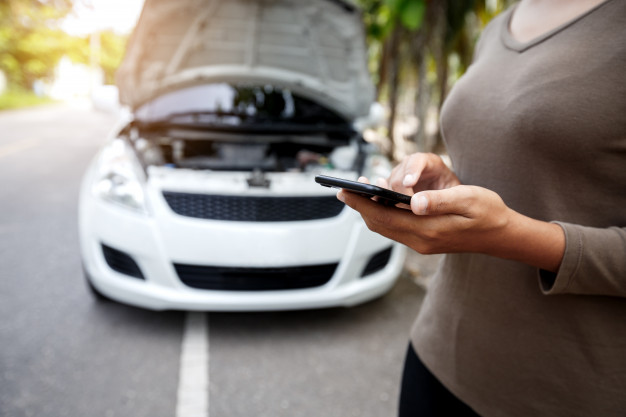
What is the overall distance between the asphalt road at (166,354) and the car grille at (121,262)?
1.24 feet

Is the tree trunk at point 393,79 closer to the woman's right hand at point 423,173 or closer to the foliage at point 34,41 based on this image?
the woman's right hand at point 423,173

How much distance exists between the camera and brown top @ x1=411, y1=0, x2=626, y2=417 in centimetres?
78

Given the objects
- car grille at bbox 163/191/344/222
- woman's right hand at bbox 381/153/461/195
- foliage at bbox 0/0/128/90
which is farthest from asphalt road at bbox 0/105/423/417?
foliage at bbox 0/0/128/90

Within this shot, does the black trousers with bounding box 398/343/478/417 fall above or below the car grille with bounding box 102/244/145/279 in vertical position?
above

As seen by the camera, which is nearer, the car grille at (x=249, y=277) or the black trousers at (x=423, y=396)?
the black trousers at (x=423, y=396)

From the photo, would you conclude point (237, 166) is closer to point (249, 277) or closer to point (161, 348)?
point (249, 277)

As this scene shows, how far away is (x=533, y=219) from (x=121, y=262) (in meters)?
2.39

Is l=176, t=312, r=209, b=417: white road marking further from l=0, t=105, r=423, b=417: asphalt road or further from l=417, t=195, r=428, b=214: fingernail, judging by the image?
l=417, t=195, r=428, b=214: fingernail

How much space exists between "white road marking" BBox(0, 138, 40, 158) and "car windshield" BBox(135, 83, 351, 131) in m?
6.71

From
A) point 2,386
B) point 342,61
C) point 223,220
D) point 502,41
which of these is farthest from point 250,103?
point 502,41

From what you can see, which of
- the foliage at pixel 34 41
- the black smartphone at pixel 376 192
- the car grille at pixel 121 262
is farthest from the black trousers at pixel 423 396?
the foliage at pixel 34 41

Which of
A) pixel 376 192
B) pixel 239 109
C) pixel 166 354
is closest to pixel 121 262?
pixel 166 354

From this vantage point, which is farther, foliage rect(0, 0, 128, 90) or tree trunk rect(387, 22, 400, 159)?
foliage rect(0, 0, 128, 90)

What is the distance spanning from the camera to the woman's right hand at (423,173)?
98 centimetres
